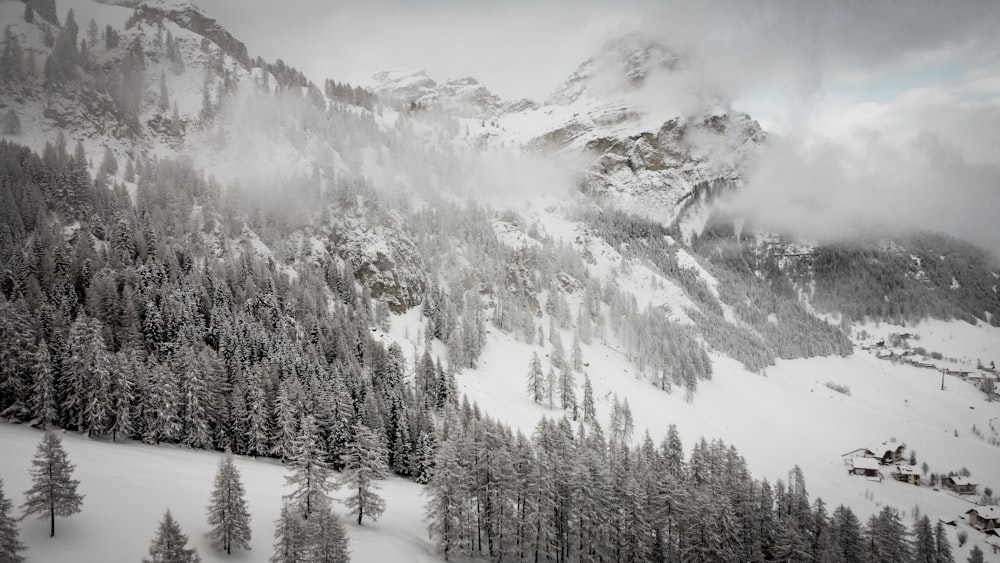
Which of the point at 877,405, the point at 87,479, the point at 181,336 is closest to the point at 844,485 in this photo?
the point at 877,405

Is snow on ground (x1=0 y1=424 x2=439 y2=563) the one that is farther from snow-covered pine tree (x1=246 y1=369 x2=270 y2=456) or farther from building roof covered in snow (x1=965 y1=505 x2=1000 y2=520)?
building roof covered in snow (x1=965 y1=505 x2=1000 y2=520)

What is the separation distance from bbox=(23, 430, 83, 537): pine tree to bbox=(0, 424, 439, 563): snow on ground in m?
1.68

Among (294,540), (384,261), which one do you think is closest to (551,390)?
(384,261)

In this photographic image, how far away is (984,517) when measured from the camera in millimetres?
68375

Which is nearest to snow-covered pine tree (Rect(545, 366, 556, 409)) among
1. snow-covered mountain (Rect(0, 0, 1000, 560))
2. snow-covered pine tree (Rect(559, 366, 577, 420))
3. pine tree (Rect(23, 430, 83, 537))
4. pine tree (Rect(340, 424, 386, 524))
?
snow-covered mountain (Rect(0, 0, 1000, 560))

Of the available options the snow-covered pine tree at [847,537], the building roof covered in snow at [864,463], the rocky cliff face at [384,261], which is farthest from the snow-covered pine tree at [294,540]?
the building roof covered in snow at [864,463]

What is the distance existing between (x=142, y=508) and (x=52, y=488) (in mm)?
7130

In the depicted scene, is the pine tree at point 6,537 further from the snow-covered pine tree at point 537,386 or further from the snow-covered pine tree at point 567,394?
the snow-covered pine tree at point 567,394

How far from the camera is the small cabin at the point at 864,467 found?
87.4m

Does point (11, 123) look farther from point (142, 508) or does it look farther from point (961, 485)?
point (961, 485)

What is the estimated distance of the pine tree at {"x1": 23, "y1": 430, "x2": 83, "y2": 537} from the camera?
29047mm

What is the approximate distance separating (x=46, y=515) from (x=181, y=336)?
1691 inches

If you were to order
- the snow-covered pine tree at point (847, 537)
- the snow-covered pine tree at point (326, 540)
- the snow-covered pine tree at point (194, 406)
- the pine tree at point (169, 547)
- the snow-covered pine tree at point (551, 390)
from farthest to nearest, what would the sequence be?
the snow-covered pine tree at point (551, 390)
the snow-covered pine tree at point (194, 406)
the snow-covered pine tree at point (847, 537)
the snow-covered pine tree at point (326, 540)
the pine tree at point (169, 547)

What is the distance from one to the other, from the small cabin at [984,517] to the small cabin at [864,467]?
52.6ft
